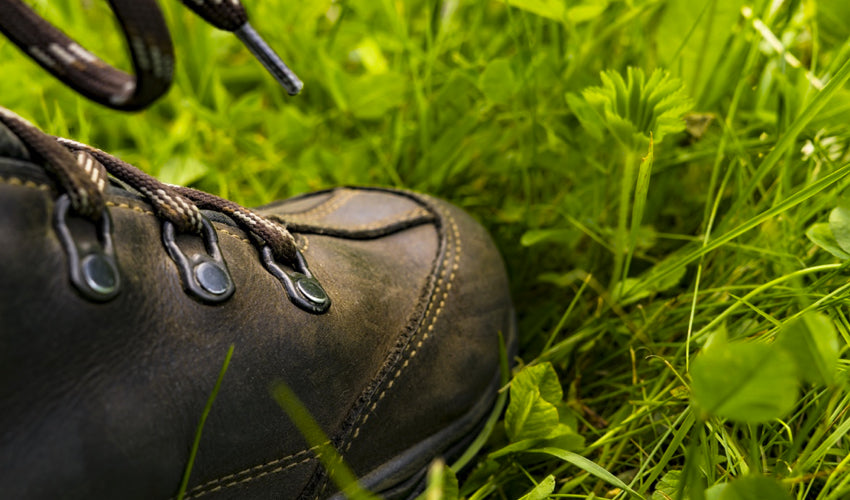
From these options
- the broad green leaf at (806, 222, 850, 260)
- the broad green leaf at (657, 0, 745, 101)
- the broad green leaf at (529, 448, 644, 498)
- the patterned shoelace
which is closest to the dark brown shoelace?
the patterned shoelace

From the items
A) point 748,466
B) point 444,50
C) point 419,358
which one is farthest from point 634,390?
point 444,50

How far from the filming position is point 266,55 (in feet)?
2.49

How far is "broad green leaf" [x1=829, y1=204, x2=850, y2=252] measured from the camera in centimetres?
89

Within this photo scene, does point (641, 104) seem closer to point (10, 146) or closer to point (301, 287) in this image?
point (301, 287)

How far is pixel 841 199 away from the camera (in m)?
0.93

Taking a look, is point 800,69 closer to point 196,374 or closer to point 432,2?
point 432,2

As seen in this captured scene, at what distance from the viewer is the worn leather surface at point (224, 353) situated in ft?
2.07

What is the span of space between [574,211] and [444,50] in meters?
0.48

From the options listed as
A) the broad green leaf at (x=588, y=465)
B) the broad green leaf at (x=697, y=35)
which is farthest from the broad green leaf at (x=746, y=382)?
the broad green leaf at (x=697, y=35)

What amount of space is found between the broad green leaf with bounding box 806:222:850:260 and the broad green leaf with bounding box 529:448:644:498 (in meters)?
0.40

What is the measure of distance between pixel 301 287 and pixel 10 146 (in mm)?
335

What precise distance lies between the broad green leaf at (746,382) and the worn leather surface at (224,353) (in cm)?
42

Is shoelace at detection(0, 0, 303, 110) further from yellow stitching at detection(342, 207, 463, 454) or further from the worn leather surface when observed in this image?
yellow stitching at detection(342, 207, 463, 454)

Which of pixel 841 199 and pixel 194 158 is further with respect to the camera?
pixel 194 158
